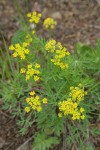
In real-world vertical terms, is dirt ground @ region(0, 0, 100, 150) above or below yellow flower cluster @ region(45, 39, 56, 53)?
above

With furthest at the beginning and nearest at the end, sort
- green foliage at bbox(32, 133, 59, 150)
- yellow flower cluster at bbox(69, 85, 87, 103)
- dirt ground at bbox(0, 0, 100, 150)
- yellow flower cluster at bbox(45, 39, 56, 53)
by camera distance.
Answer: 1. dirt ground at bbox(0, 0, 100, 150)
2. green foliage at bbox(32, 133, 59, 150)
3. yellow flower cluster at bbox(45, 39, 56, 53)
4. yellow flower cluster at bbox(69, 85, 87, 103)

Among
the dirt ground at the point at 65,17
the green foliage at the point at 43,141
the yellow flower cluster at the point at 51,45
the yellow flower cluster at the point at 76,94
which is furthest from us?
the dirt ground at the point at 65,17

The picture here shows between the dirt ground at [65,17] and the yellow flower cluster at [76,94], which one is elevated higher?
the dirt ground at [65,17]

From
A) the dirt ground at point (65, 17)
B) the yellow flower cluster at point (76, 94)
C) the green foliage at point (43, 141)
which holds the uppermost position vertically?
the dirt ground at point (65, 17)

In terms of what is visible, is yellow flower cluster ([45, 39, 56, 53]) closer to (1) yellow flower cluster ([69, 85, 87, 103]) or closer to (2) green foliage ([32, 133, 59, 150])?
(1) yellow flower cluster ([69, 85, 87, 103])

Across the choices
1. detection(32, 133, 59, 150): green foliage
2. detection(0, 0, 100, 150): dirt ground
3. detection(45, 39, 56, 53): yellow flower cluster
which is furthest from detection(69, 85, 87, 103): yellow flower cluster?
detection(0, 0, 100, 150): dirt ground

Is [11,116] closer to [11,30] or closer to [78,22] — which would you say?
[11,30]

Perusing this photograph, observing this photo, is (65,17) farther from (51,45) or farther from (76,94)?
(76,94)

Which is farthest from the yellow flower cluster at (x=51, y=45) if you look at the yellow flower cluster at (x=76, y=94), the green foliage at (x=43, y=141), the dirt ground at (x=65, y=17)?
the dirt ground at (x=65, y=17)

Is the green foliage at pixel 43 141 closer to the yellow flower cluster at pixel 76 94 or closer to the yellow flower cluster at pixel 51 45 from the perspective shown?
the yellow flower cluster at pixel 76 94

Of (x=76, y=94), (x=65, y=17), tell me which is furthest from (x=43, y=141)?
(x=65, y=17)
